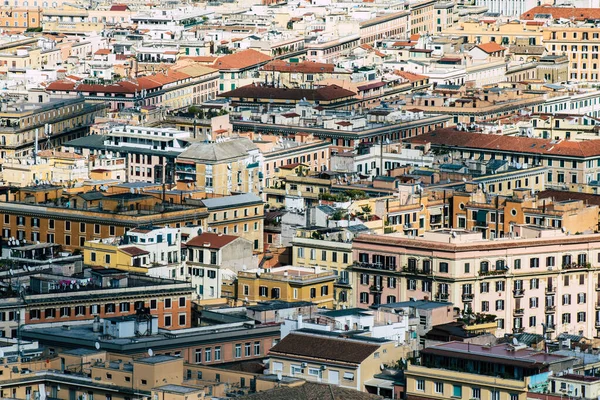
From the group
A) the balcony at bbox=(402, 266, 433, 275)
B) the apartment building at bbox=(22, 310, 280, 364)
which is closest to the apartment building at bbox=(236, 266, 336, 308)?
the balcony at bbox=(402, 266, 433, 275)

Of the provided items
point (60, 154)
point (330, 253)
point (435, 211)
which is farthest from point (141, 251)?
point (60, 154)

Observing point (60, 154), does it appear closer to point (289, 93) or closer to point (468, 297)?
point (289, 93)

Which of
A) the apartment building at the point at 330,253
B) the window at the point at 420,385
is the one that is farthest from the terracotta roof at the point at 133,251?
the window at the point at 420,385

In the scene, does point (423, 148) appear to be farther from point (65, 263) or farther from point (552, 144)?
point (65, 263)

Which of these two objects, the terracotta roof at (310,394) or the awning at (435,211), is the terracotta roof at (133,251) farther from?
the terracotta roof at (310,394)

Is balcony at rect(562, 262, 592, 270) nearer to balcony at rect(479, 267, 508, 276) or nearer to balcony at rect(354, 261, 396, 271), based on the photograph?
balcony at rect(479, 267, 508, 276)
